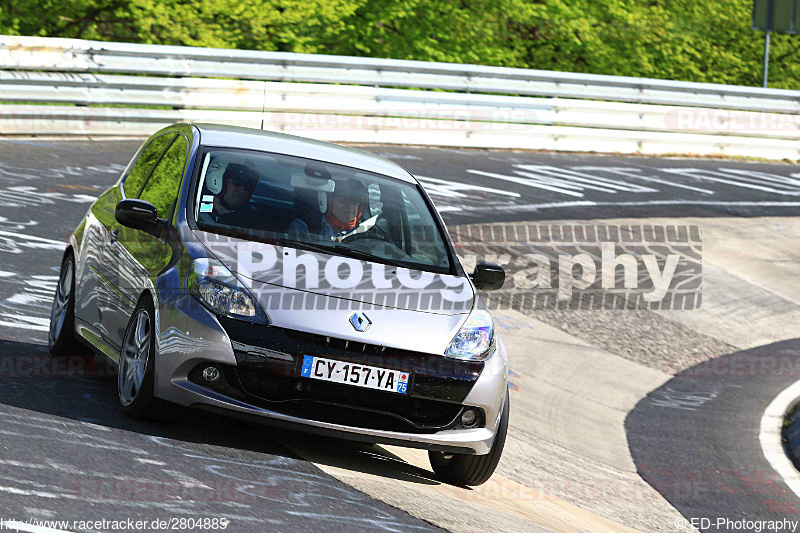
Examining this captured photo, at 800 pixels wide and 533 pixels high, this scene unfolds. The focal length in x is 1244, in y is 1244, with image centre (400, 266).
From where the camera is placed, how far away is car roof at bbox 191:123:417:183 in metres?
7.38

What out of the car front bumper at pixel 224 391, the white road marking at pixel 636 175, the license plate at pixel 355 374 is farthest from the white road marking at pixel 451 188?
the license plate at pixel 355 374

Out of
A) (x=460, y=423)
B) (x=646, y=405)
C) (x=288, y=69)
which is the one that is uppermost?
(x=288, y=69)

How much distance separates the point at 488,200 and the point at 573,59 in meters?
24.2

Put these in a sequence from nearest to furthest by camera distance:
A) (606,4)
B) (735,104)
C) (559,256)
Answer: (559,256) → (735,104) → (606,4)

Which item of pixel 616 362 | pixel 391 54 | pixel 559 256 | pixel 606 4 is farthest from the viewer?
pixel 606 4

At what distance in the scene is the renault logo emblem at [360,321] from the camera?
19.8 ft

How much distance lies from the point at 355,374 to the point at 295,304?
1.49 feet

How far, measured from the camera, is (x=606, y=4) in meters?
39.5

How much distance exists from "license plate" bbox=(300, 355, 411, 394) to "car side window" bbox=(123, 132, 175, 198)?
2.21 m

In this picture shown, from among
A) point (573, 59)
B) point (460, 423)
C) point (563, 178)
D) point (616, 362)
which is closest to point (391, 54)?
point (573, 59)

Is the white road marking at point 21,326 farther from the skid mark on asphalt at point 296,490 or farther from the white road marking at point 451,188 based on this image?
the white road marking at point 451,188

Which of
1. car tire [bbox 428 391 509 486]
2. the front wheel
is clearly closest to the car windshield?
car tire [bbox 428 391 509 486]

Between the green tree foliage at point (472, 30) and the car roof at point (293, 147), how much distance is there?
72.4ft

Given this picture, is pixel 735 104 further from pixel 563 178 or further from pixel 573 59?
pixel 573 59
